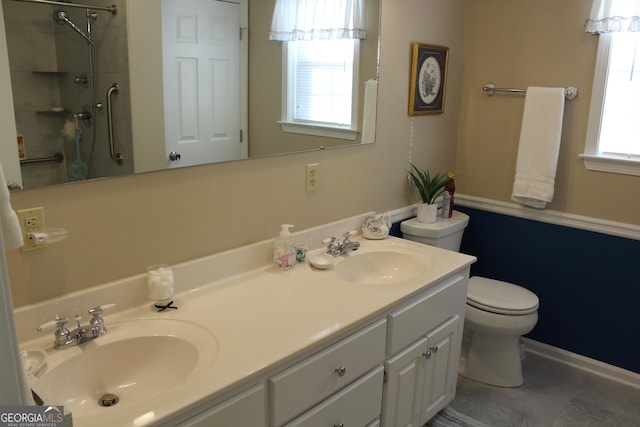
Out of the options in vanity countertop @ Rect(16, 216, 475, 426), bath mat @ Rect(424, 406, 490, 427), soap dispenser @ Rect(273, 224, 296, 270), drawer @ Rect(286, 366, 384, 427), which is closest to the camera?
vanity countertop @ Rect(16, 216, 475, 426)

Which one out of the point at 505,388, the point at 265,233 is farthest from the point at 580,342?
the point at 265,233

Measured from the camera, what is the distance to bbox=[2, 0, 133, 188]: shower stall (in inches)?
53.0

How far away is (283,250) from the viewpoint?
2.04 meters

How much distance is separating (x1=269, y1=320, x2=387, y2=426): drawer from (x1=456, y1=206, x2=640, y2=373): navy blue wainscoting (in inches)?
61.2

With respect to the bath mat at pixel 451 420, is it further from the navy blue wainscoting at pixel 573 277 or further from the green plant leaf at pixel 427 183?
the green plant leaf at pixel 427 183

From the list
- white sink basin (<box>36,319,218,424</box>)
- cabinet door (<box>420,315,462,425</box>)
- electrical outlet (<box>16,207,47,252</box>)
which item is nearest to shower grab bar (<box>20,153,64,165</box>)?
electrical outlet (<box>16,207,47,252</box>)

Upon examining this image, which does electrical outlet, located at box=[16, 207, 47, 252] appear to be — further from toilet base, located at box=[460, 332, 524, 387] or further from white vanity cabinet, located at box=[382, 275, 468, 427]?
toilet base, located at box=[460, 332, 524, 387]

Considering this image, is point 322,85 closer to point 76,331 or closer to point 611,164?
point 76,331

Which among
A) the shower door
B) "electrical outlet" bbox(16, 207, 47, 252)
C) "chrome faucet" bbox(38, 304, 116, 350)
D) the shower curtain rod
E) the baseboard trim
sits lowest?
the baseboard trim

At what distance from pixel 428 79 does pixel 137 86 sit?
66.8 inches

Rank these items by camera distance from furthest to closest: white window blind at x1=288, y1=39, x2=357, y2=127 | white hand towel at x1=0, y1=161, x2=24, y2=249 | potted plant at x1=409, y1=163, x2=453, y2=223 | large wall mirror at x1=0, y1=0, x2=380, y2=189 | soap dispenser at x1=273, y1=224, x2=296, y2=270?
1. potted plant at x1=409, y1=163, x2=453, y2=223
2. white window blind at x1=288, y1=39, x2=357, y2=127
3. soap dispenser at x1=273, y1=224, x2=296, y2=270
4. large wall mirror at x1=0, y1=0, x2=380, y2=189
5. white hand towel at x1=0, y1=161, x2=24, y2=249

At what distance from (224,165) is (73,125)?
1.78 feet

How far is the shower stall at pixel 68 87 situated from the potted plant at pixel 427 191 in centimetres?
167

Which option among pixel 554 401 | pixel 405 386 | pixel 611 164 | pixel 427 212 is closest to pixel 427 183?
pixel 427 212
